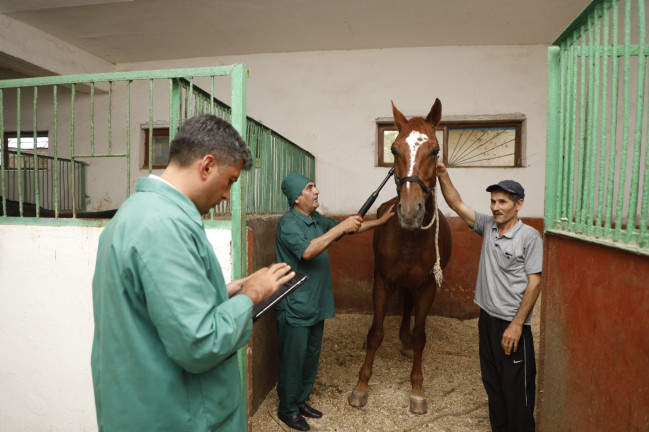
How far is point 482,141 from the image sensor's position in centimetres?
420

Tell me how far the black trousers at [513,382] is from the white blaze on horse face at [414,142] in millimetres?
950

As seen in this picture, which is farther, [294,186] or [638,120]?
[294,186]

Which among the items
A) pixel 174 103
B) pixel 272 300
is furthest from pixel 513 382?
pixel 174 103

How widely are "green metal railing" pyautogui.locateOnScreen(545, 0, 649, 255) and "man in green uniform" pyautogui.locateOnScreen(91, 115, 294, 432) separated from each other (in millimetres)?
1010

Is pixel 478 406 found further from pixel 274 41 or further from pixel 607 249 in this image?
pixel 274 41

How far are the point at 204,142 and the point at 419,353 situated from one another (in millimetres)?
2222

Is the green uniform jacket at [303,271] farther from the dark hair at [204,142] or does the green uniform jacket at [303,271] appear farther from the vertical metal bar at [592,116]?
the vertical metal bar at [592,116]

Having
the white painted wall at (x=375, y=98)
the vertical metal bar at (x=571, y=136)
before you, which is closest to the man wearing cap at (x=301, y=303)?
the vertical metal bar at (x=571, y=136)

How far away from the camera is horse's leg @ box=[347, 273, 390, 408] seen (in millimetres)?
2485

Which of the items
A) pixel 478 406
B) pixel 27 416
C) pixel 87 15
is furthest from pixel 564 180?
pixel 87 15

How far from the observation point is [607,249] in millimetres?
1081

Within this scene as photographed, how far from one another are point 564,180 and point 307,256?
4.28 feet

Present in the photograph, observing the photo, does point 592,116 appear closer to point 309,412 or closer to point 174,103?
point 174,103

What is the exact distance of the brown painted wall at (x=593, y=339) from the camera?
0.93 meters
